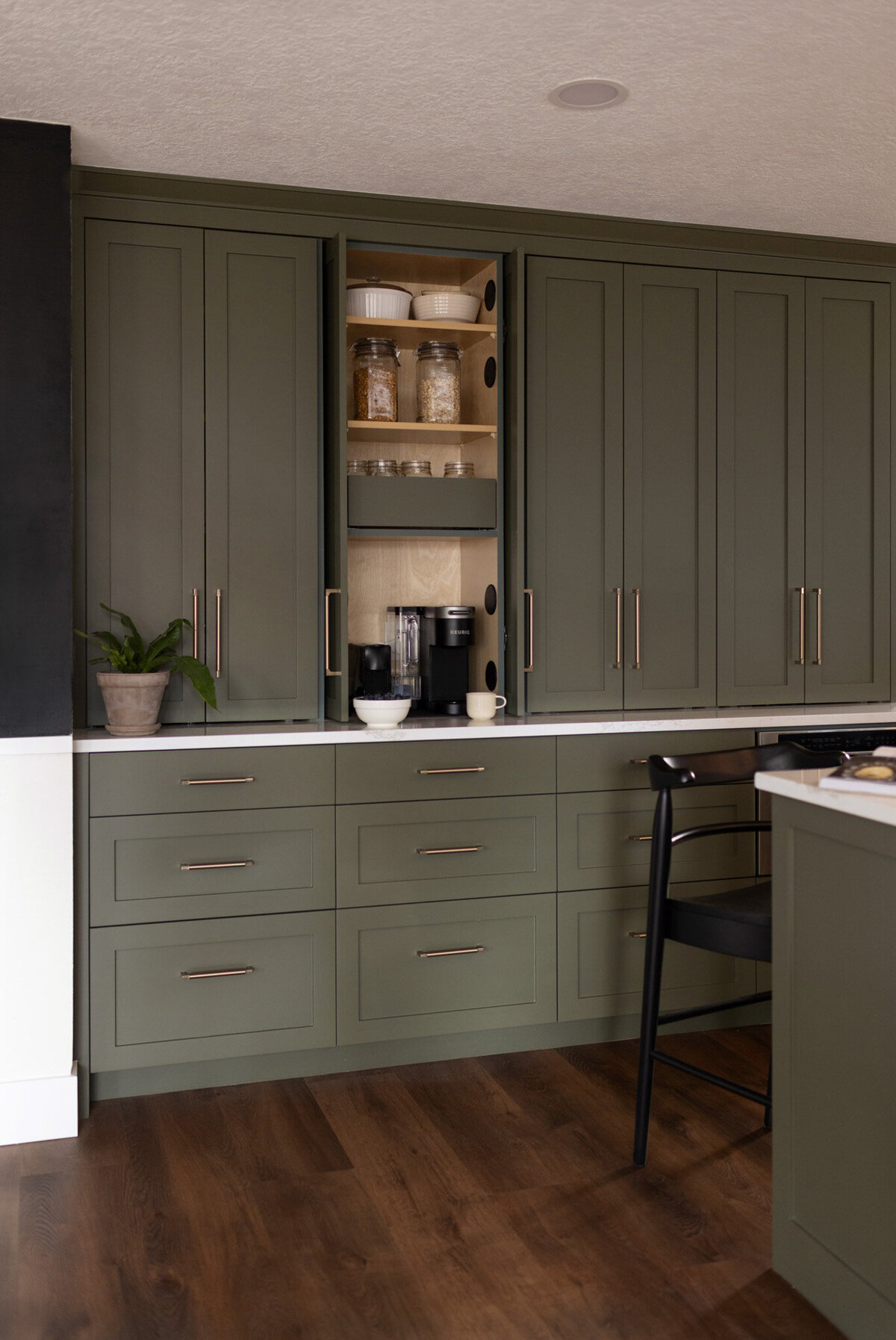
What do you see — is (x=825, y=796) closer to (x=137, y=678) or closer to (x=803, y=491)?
(x=137, y=678)

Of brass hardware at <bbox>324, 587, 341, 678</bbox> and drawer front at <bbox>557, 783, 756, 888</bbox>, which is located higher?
brass hardware at <bbox>324, 587, 341, 678</bbox>

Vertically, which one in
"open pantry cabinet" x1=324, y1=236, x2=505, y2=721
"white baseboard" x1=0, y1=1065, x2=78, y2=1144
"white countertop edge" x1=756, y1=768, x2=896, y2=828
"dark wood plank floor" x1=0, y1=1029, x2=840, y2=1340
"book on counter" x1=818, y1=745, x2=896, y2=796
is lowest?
"dark wood plank floor" x1=0, y1=1029, x2=840, y2=1340

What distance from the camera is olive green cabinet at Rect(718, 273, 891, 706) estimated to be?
12.3 ft

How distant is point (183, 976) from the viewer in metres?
3.08

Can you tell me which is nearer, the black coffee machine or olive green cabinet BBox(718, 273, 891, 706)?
the black coffee machine

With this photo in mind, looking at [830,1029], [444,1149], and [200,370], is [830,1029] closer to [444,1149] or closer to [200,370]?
[444,1149]

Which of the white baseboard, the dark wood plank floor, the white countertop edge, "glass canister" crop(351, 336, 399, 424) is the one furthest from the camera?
"glass canister" crop(351, 336, 399, 424)

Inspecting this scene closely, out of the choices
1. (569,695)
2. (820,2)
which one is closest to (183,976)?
(569,695)

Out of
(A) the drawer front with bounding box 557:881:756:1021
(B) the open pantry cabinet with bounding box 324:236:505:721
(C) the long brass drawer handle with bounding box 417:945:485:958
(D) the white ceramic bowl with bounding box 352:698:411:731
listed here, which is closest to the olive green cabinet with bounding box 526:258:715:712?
(B) the open pantry cabinet with bounding box 324:236:505:721

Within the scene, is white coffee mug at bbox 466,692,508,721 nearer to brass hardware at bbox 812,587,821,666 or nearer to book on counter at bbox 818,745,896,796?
brass hardware at bbox 812,587,821,666

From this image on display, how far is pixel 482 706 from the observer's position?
135 inches

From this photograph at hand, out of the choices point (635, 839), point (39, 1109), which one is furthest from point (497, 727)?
point (39, 1109)

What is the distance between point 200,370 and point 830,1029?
2361 millimetres

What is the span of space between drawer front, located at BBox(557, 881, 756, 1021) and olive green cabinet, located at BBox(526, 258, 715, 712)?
2.00 ft
